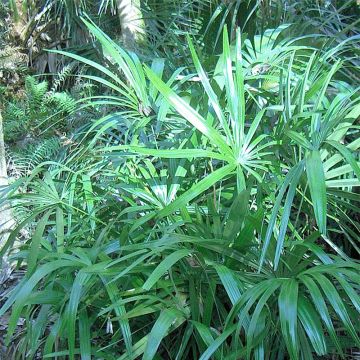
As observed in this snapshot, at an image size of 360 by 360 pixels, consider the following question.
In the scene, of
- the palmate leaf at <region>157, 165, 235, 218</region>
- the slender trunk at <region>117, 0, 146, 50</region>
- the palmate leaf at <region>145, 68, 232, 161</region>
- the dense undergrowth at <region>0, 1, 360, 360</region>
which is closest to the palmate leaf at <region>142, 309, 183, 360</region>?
the dense undergrowth at <region>0, 1, 360, 360</region>

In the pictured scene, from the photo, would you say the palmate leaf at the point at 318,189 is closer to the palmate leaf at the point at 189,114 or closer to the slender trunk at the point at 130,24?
the palmate leaf at the point at 189,114

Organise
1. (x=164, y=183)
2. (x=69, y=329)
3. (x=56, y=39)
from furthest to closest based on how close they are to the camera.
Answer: (x=56, y=39) → (x=164, y=183) → (x=69, y=329)

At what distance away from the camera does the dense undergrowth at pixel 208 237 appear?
5.47 feet

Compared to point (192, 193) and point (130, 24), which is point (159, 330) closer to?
point (192, 193)

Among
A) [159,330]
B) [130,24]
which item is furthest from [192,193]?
[130,24]

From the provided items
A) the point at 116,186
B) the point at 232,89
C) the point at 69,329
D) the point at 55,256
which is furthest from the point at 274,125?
the point at 69,329

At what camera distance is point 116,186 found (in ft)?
7.39

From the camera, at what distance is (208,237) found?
1.94m

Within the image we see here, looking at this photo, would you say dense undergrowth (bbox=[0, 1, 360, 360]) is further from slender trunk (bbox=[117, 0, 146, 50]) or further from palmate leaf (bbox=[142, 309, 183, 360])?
slender trunk (bbox=[117, 0, 146, 50])

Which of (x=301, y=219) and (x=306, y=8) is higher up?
(x=306, y=8)

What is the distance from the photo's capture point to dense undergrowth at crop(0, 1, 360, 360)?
1667mm

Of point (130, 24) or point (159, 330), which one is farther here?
point (130, 24)

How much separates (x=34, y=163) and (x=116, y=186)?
2.44 metres

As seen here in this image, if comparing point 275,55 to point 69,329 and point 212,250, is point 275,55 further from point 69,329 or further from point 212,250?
point 69,329
